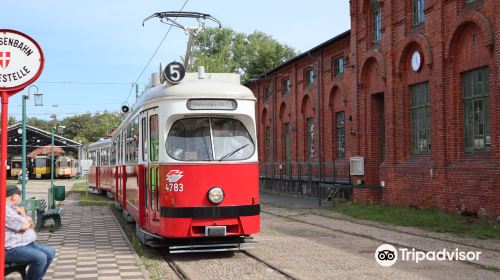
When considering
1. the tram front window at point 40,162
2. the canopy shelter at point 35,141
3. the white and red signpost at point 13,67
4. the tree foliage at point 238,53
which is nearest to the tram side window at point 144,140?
the white and red signpost at point 13,67

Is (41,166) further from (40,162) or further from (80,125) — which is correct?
(80,125)

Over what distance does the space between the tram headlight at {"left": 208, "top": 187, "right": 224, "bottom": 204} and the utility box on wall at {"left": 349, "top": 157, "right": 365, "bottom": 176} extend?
1381cm

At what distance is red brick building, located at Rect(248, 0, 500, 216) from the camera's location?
1661 cm

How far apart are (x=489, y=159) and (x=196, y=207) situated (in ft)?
31.3

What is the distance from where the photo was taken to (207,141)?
35.0 feet

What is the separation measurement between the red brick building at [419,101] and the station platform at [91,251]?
31.8 ft

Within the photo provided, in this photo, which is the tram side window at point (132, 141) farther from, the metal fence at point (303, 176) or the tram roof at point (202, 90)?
the metal fence at point (303, 176)

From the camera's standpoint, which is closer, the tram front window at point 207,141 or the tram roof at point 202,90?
the tram front window at point 207,141

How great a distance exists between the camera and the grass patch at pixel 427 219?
575 inches

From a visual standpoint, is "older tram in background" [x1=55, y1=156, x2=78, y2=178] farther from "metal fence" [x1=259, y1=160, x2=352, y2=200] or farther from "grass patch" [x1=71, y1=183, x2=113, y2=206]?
"grass patch" [x1=71, y1=183, x2=113, y2=206]

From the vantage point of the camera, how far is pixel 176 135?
1073 cm

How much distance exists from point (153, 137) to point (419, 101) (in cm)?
1179

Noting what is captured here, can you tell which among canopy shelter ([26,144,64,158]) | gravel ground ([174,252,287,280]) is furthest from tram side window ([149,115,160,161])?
canopy shelter ([26,144,64,158])

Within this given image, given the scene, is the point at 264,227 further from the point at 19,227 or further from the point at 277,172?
the point at 277,172
